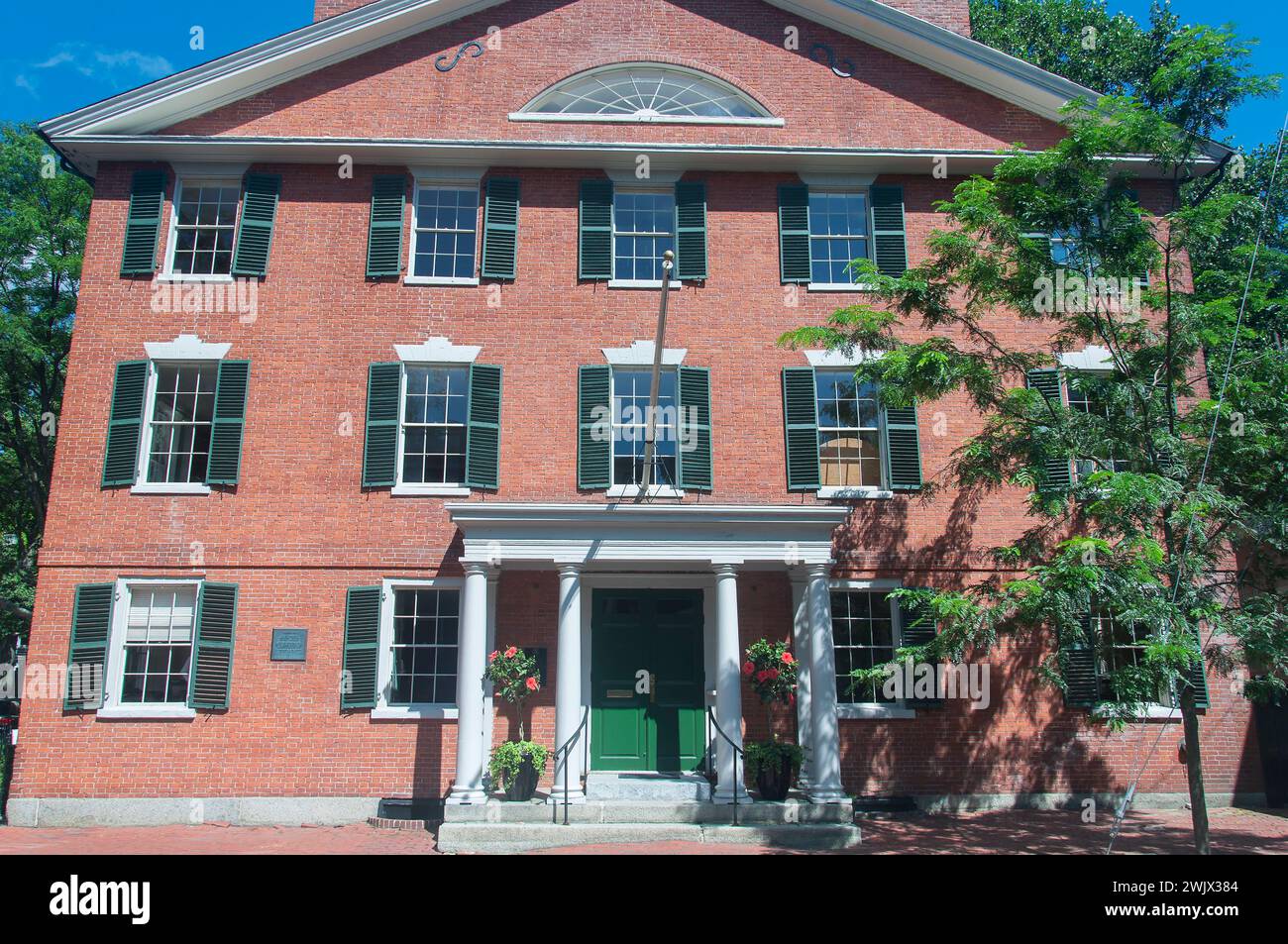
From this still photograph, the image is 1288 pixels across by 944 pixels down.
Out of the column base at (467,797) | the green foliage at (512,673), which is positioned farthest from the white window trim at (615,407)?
the column base at (467,797)

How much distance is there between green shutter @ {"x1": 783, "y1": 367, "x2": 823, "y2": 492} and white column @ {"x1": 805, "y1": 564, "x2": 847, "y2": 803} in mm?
1760

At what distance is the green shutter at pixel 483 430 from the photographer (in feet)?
45.4

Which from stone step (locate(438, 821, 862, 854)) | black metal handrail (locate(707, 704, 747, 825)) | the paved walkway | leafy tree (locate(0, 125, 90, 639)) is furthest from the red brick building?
leafy tree (locate(0, 125, 90, 639))

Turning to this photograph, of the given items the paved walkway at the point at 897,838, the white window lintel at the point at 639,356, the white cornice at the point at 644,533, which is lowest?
the paved walkway at the point at 897,838

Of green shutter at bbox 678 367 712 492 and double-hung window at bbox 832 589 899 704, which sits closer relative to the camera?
double-hung window at bbox 832 589 899 704

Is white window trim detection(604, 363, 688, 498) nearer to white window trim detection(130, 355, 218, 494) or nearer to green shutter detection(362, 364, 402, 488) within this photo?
green shutter detection(362, 364, 402, 488)

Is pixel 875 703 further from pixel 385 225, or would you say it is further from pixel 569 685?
pixel 385 225

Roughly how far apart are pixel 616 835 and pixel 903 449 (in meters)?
7.20

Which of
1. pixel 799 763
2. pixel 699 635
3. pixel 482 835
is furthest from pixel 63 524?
pixel 799 763

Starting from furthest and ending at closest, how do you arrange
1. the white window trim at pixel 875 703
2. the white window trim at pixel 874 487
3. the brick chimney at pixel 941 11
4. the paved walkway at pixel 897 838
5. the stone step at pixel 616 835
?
the brick chimney at pixel 941 11 < the white window trim at pixel 874 487 < the white window trim at pixel 875 703 < the stone step at pixel 616 835 < the paved walkway at pixel 897 838

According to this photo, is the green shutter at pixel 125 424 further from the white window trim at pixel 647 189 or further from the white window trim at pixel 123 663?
the white window trim at pixel 647 189

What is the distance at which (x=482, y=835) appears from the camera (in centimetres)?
1109

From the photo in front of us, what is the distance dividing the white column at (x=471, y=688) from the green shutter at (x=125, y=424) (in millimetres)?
5625

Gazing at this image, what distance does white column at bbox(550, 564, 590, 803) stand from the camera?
1186 cm
